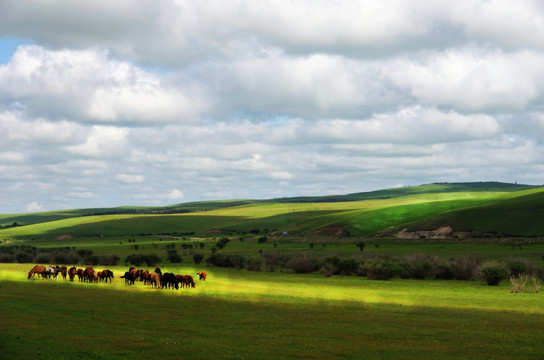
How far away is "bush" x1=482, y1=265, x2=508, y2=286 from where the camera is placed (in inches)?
2160

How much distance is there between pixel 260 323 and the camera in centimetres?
2892

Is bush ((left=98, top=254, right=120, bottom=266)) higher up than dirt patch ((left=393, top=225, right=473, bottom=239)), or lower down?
higher up

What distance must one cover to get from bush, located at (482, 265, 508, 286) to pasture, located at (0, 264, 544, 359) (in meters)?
6.88

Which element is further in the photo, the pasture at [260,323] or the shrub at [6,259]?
the shrub at [6,259]

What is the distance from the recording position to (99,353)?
2064 centimetres

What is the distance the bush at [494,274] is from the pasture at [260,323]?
6880mm

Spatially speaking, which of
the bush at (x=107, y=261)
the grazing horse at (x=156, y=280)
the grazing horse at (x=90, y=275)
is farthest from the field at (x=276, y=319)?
the bush at (x=107, y=261)

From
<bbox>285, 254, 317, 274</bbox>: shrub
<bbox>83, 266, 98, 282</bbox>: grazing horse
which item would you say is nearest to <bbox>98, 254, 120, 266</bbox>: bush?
<bbox>285, 254, 317, 274</bbox>: shrub

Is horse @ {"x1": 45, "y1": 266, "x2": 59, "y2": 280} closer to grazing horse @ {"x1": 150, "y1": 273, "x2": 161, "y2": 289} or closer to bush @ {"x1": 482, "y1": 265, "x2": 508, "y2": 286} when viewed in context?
grazing horse @ {"x1": 150, "y1": 273, "x2": 161, "y2": 289}

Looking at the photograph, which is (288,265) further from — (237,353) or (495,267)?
(237,353)

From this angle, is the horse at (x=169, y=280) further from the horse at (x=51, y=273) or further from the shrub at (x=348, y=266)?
the shrub at (x=348, y=266)

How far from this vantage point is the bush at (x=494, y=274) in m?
54.9

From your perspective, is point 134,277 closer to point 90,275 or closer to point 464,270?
point 90,275

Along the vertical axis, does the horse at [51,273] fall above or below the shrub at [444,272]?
above
